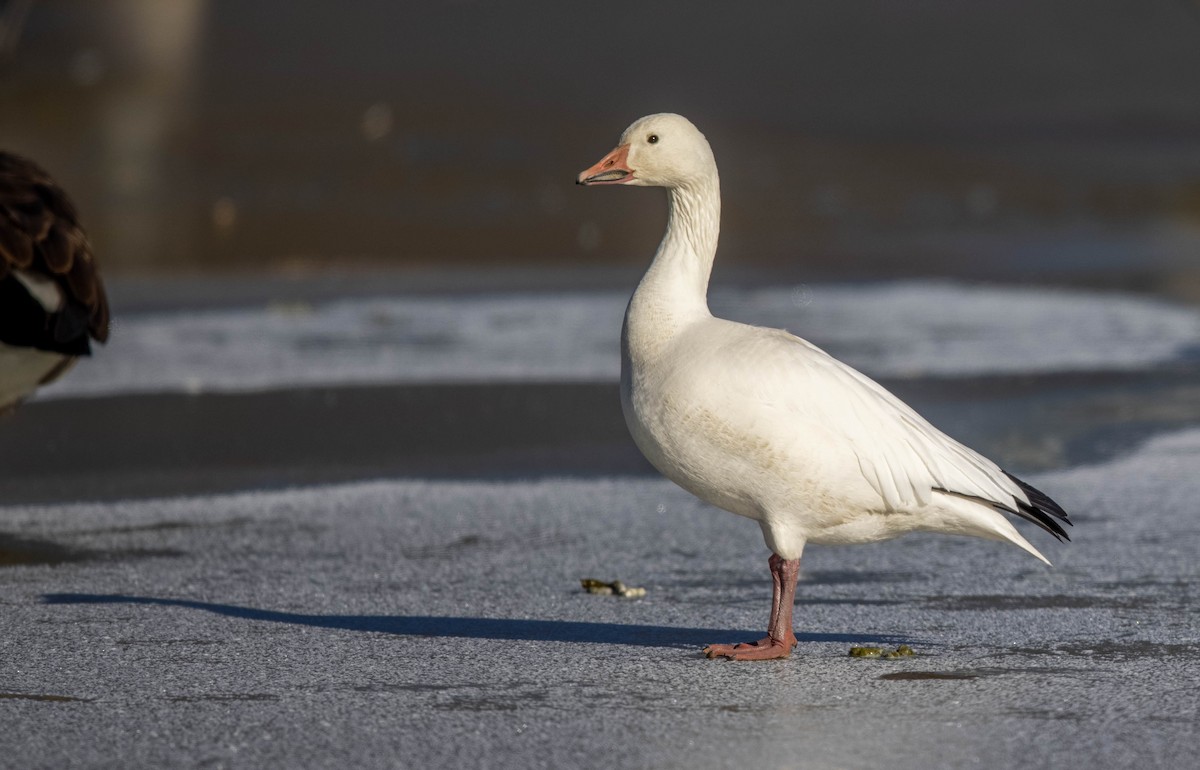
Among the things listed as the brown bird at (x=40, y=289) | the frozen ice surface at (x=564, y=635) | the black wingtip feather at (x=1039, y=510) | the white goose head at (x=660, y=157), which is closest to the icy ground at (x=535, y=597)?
the frozen ice surface at (x=564, y=635)

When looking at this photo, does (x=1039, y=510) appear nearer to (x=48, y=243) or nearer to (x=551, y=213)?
(x=48, y=243)

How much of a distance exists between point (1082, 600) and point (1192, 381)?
477 centimetres

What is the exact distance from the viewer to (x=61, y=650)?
5.41 metres

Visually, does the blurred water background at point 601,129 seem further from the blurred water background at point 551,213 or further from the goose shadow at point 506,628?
the goose shadow at point 506,628

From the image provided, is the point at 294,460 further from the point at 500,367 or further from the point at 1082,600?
the point at 1082,600

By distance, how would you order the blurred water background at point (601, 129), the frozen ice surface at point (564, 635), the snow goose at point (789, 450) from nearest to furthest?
the frozen ice surface at point (564, 635) < the snow goose at point (789, 450) < the blurred water background at point (601, 129)

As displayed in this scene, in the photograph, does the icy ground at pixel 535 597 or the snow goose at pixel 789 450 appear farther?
the snow goose at pixel 789 450

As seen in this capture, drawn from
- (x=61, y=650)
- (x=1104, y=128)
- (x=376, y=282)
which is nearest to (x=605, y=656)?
(x=61, y=650)

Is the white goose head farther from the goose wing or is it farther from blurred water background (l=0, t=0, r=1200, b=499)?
blurred water background (l=0, t=0, r=1200, b=499)

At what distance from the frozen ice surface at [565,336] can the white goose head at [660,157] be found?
4.81 metres

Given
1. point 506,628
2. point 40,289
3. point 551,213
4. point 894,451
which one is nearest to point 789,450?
point 894,451

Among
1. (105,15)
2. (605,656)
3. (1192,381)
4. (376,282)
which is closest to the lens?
(605,656)

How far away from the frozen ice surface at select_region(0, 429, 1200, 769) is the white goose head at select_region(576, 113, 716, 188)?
1528 mm

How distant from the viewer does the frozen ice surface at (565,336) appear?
10711 millimetres
